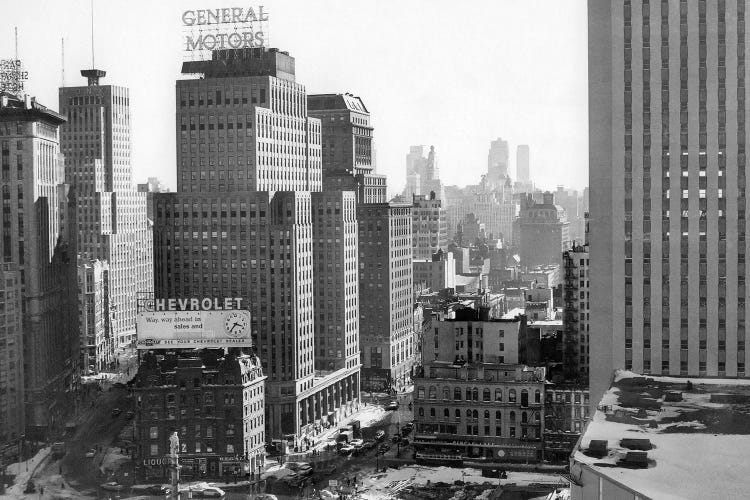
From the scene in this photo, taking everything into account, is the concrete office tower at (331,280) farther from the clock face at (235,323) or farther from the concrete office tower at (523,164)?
the clock face at (235,323)

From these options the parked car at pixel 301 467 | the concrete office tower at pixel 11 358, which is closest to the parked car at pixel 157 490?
the parked car at pixel 301 467

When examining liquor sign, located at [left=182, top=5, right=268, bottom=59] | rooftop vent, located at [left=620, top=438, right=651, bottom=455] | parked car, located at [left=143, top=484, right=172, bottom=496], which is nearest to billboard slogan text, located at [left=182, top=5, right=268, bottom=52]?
liquor sign, located at [left=182, top=5, right=268, bottom=59]

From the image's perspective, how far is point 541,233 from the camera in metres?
157

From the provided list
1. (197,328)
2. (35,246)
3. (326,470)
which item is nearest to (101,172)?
(35,246)

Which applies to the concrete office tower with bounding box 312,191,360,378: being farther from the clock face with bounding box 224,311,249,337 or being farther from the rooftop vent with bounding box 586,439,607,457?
the rooftop vent with bounding box 586,439,607,457

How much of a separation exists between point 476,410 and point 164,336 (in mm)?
22460

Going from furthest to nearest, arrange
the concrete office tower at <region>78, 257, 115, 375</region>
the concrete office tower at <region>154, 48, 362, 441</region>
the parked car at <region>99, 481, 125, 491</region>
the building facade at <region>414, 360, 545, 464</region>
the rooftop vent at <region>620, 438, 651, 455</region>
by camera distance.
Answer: the concrete office tower at <region>78, 257, 115, 375</region>, the concrete office tower at <region>154, 48, 362, 441</region>, the building facade at <region>414, 360, 545, 464</region>, the parked car at <region>99, 481, 125, 491</region>, the rooftop vent at <region>620, 438, 651, 455</region>

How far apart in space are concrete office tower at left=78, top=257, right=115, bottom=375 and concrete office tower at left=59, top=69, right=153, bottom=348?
328cm

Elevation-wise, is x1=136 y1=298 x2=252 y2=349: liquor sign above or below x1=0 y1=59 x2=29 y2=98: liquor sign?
below

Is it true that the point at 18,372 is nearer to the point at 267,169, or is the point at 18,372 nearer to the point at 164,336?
the point at 164,336

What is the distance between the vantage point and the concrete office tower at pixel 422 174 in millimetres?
125562

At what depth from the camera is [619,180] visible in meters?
55.1

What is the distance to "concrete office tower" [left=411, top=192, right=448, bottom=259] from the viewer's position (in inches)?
6614

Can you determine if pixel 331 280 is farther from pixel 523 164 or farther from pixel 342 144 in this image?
pixel 523 164
